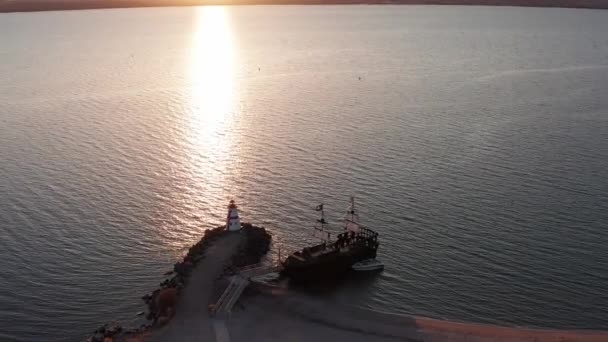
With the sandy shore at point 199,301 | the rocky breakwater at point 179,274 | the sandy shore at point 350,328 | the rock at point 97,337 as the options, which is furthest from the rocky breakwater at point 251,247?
the rock at point 97,337

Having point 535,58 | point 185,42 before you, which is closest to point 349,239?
point 535,58

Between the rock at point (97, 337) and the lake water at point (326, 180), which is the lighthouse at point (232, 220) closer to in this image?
the lake water at point (326, 180)

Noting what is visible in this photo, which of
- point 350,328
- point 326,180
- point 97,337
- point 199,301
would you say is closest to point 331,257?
point 350,328

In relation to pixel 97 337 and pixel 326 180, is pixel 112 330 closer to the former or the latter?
pixel 97 337

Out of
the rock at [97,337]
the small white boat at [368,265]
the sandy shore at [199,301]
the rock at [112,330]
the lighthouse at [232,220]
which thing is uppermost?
the lighthouse at [232,220]

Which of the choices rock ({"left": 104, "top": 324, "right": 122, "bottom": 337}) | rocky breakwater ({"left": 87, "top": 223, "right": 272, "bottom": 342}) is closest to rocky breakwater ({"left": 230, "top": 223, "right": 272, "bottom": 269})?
rocky breakwater ({"left": 87, "top": 223, "right": 272, "bottom": 342})

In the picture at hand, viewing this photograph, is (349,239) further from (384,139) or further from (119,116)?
(119,116)
